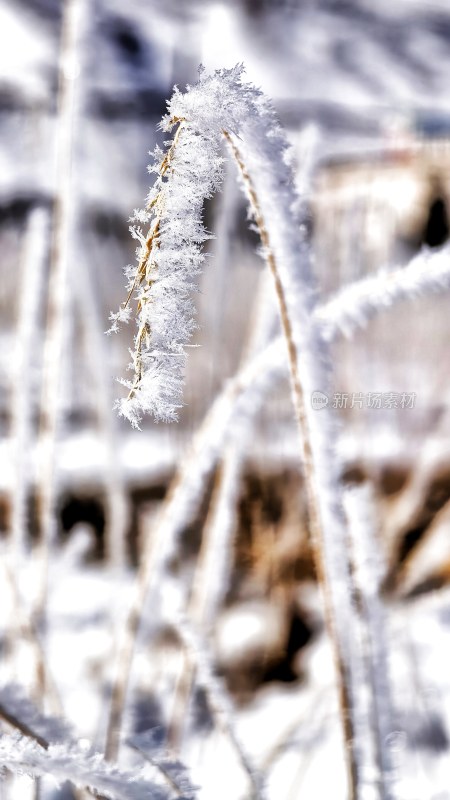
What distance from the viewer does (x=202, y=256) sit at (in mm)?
109

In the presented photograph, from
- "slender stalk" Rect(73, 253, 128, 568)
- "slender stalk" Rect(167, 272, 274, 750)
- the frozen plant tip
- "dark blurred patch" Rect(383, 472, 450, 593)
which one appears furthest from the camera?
"dark blurred patch" Rect(383, 472, 450, 593)

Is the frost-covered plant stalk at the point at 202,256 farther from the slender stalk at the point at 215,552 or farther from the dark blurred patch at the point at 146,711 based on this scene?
the dark blurred patch at the point at 146,711

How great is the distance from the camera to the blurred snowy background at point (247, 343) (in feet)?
1.43

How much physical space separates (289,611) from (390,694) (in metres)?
0.42

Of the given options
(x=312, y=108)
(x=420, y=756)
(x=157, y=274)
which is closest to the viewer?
(x=157, y=274)

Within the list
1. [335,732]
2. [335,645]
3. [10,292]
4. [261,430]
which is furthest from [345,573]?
[10,292]

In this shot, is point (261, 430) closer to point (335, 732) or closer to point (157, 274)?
point (335, 732)

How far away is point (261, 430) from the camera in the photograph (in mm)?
520

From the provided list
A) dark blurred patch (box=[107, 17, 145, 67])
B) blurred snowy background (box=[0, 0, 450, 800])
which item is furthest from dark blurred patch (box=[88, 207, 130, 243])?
dark blurred patch (box=[107, 17, 145, 67])

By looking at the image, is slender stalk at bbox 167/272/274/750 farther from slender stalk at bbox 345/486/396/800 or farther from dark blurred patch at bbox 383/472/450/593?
dark blurred patch at bbox 383/472/450/593

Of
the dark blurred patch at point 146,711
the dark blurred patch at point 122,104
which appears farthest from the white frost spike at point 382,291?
the dark blurred patch at point 122,104

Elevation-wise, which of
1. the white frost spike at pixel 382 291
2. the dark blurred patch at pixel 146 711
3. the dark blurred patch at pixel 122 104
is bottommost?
the dark blurred patch at pixel 146 711

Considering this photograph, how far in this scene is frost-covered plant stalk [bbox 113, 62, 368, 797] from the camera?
100mm

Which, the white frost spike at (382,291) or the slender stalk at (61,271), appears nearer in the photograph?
the white frost spike at (382,291)
